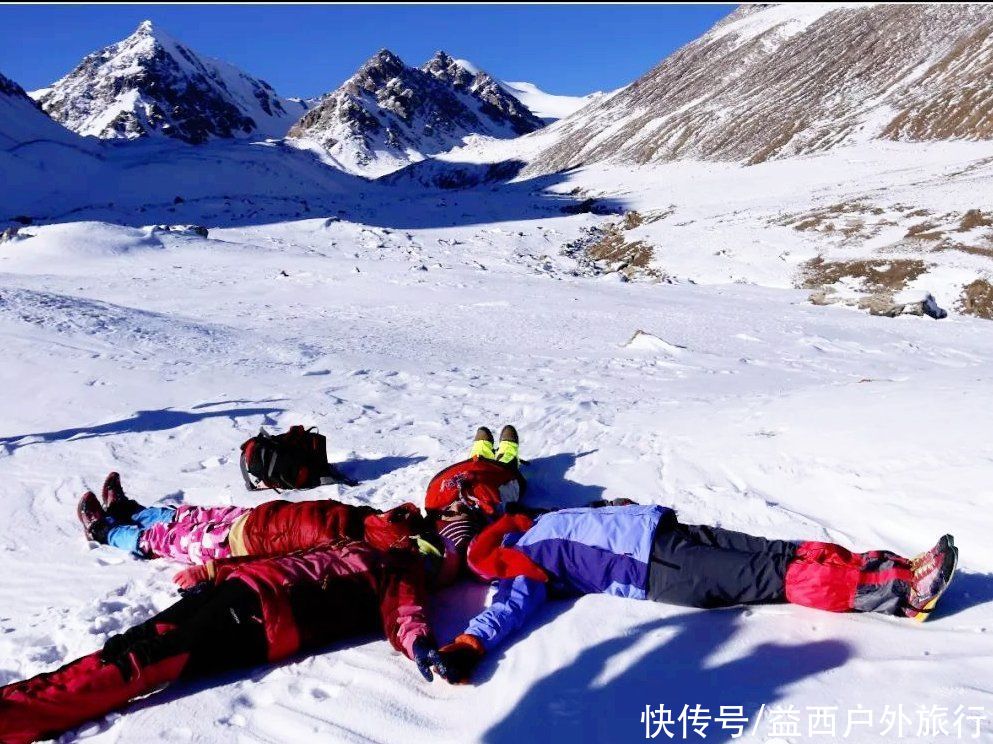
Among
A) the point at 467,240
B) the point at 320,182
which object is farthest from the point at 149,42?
the point at 467,240

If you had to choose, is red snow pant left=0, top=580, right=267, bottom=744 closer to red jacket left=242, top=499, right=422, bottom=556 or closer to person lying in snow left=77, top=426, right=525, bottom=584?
person lying in snow left=77, top=426, right=525, bottom=584

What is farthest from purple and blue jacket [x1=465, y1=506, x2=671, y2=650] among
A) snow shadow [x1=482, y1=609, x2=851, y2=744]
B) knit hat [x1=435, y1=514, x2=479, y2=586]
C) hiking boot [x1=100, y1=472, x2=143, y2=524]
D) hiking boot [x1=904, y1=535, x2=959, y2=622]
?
hiking boot [x1=100, y1=472, x2=143, y2=524]

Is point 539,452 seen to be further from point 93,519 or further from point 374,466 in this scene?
point 93,519

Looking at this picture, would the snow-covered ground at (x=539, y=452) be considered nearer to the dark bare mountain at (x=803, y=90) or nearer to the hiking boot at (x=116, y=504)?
the hiking boot at (x=116, y=504)

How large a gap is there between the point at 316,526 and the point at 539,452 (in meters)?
2.81

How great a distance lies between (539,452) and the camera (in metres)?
6.55

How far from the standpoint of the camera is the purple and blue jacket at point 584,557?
3.59 meters

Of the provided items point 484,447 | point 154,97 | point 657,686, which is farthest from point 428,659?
point 154,97

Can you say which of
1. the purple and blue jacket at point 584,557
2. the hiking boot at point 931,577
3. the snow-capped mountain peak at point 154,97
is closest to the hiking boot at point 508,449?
the purple and blue jacket at point 584,557

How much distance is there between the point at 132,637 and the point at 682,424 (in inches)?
198

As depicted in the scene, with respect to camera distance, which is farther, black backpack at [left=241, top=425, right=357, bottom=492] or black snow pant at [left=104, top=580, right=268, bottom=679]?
black backpack at [left=241, top=425, right=357, bottom=492]

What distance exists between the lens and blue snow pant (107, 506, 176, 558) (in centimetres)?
450

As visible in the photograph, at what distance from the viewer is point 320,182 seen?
5750cm

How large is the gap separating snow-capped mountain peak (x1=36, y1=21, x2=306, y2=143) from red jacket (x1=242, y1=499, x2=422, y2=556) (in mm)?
145141
